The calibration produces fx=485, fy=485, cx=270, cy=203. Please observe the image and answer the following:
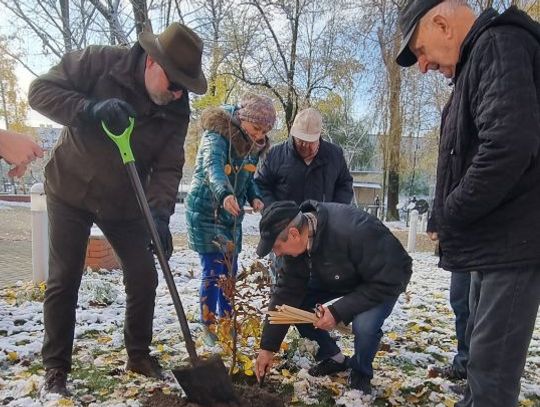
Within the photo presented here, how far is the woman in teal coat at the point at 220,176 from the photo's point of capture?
312cm

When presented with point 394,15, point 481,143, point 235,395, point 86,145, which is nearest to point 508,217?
point 481,143

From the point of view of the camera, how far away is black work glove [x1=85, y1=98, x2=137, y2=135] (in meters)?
2.28

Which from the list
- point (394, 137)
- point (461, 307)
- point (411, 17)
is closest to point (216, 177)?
point (411, 17)

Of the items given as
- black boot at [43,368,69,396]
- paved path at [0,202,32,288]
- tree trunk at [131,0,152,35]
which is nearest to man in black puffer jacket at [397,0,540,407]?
black boot at [43,368,69,396]

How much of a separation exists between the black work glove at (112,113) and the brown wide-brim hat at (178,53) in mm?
293

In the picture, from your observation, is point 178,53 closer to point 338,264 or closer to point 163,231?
point 163,231

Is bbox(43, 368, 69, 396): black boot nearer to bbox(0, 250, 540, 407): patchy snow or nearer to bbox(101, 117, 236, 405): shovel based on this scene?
bbox(0, 250, 540, 407): patchy snow

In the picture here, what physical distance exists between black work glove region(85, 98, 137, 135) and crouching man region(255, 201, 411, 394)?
820mm

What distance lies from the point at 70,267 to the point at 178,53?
4.13ft

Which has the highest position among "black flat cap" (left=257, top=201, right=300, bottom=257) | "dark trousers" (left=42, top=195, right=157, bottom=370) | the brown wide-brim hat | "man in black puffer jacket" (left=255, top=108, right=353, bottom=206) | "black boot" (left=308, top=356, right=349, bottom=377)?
the brown wide-brim hat

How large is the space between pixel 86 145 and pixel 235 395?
1.47 meters

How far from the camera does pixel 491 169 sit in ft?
5.32

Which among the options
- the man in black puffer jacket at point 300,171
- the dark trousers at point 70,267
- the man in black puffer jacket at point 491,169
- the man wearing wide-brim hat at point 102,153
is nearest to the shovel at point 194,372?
the man wearing wide-brim hat at point 102,153

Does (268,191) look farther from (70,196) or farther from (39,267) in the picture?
(39,267)
